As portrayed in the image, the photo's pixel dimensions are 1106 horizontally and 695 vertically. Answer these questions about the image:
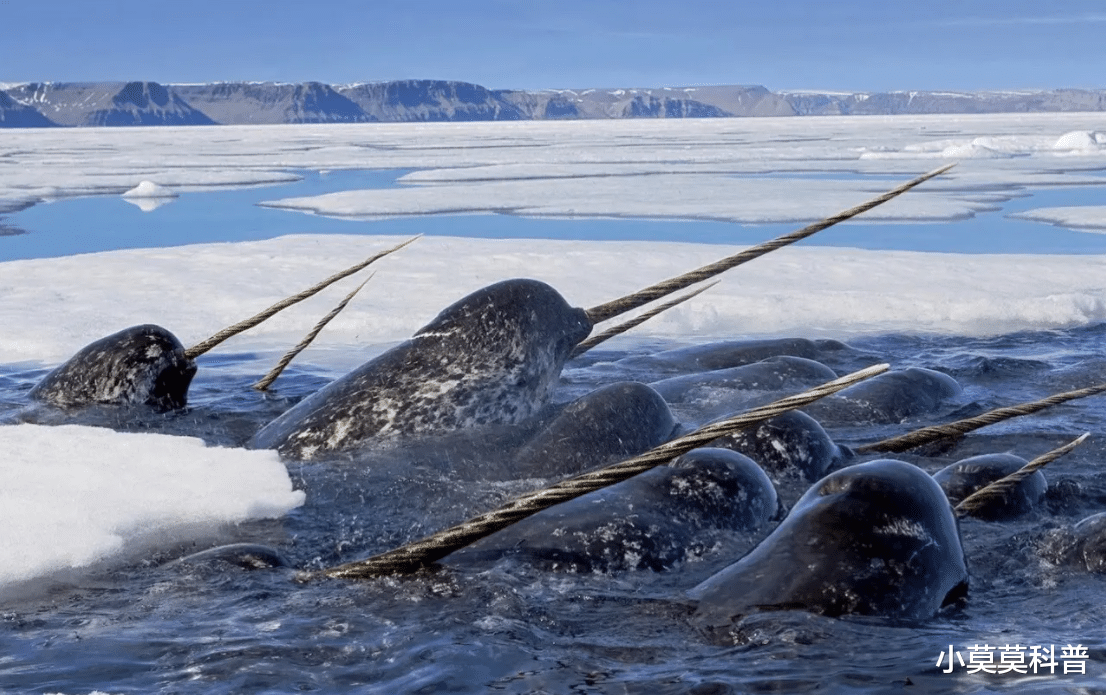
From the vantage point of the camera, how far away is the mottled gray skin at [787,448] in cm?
579

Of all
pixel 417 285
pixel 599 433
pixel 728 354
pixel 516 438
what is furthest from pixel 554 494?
pixel 417 285

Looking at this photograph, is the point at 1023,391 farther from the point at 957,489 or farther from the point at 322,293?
the point at 322,293

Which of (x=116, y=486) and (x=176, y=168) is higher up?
(x=176, y=168)

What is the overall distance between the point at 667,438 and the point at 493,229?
13169mm

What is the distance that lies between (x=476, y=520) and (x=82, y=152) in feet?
158

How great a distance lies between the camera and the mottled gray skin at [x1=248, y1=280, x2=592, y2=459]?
6.33 m

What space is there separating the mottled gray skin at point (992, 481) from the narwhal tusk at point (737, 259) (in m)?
1.21

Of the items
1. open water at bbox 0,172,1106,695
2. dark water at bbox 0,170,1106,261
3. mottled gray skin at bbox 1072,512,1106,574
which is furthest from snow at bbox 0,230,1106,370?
mottled gray skin at bbox 1072,512,1106,574

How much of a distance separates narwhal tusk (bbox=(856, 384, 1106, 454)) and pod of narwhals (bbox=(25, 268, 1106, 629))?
0.67ft

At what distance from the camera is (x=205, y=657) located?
359 centimetres

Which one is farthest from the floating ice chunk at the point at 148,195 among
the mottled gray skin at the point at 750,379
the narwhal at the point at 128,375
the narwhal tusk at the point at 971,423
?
the narwhal tusk at the point at 971,423

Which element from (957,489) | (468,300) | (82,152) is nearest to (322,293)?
(468,300)

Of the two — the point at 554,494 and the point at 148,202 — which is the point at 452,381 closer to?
the point at 554,494

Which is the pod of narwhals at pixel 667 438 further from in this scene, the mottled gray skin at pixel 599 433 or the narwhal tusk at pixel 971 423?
the narwhal tusk at pixel 971 423
